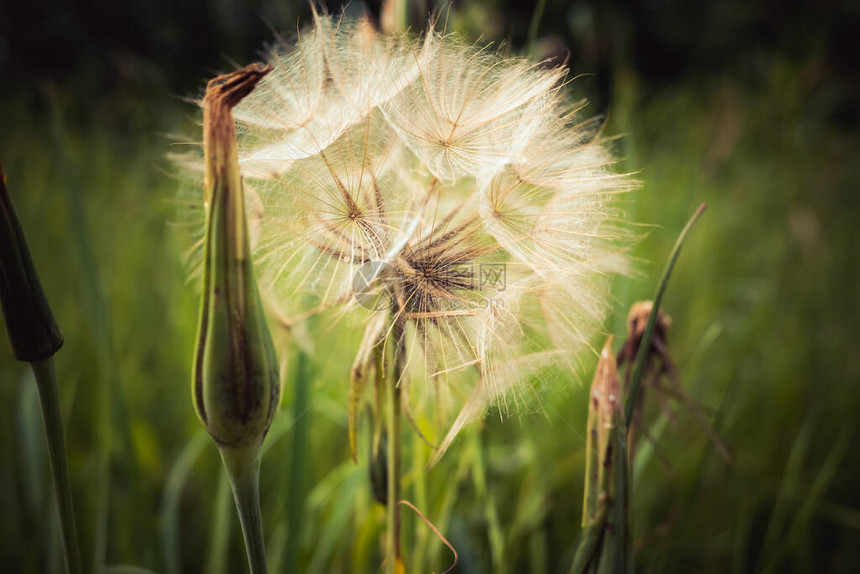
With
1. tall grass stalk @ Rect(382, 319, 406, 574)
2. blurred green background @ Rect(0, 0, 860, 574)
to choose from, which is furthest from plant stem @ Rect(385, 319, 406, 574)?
blurred green background @ Rect(0, 0, 860, 574)

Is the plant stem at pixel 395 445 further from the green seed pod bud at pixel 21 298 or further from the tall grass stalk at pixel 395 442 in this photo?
the green seed pod bud at pixel 21 298

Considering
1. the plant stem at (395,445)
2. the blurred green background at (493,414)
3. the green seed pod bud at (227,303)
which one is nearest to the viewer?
the green seed pod bud at (227,303)

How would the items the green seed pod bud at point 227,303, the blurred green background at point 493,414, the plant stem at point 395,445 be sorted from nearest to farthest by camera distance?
the green seed pod bud at point 227,303 < the plant stem at point 395,445 < the blurred green background at point 493,414

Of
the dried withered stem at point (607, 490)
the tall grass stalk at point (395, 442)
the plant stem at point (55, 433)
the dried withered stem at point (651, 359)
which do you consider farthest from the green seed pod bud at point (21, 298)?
the dried withered stem at point (651, 359)

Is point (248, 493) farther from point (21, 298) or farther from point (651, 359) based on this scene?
point (651, 359)

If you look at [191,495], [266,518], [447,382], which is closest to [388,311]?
[447,382]
